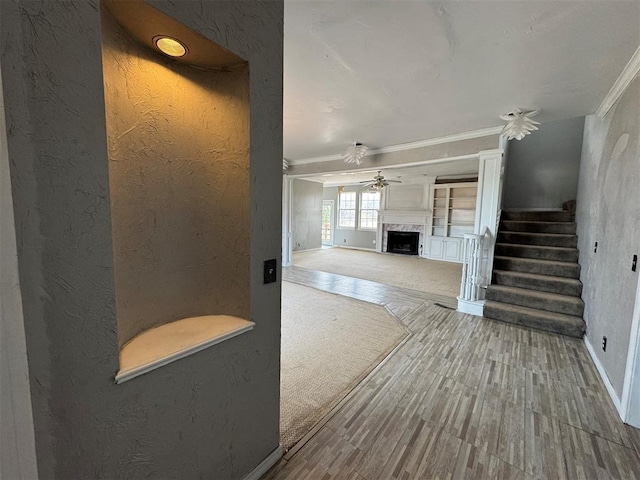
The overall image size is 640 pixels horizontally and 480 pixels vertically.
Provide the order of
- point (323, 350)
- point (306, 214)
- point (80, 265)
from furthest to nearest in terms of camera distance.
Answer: point (306, 214), point (323, 350), point (80, 265)

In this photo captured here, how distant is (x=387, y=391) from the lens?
2.08 m

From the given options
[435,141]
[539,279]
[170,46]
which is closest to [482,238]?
[539,279]

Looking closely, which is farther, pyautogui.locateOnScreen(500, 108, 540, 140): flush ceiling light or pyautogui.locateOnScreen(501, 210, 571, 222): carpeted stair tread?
pyautogui.locateOnScreen(501, 210, 571, 222): carpeted stair tread

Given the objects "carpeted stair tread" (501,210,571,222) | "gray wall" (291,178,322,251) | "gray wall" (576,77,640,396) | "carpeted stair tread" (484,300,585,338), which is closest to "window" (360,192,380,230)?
"gray wall" (291,178,322,251)

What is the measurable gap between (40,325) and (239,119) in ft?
3.22

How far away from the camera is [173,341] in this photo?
43.5 inches

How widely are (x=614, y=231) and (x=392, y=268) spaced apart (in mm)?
4483

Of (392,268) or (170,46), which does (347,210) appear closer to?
(392,268)

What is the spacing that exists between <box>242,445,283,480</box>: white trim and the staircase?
3200 mm

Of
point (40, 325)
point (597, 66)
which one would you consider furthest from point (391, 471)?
point (597, 66)

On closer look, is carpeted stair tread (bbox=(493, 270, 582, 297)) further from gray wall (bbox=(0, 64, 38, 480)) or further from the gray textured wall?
gray wall (bbox=(0, 64, 38, 480))

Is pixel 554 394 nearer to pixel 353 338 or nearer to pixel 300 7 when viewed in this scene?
pixel 353 338

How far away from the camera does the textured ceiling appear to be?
5.04ft

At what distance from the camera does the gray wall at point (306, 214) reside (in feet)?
26.7
